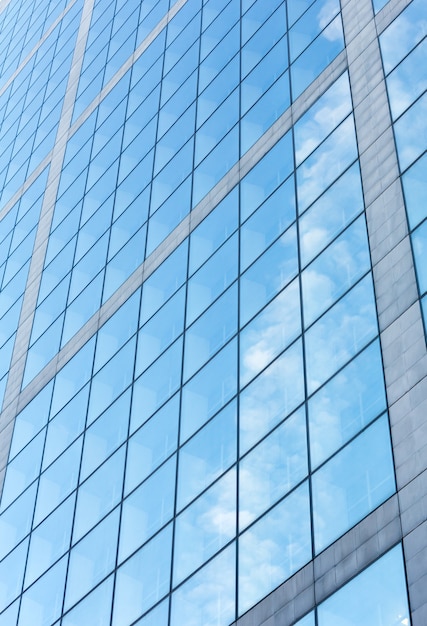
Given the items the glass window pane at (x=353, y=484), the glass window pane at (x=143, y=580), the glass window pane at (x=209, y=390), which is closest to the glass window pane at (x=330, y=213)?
the glass window pane at (x=209, y=390)

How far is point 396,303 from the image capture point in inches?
947

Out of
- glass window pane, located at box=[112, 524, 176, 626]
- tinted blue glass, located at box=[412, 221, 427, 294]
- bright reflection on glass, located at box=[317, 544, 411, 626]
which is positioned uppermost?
tinted blue glass, located at box=[412, 221, 427, 294]

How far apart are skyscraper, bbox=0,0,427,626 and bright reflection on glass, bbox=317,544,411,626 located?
1.7 inches

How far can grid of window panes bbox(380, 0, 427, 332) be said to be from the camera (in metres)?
24.6

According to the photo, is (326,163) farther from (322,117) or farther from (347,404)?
(347,404)

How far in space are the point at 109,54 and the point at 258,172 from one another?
21.3 metres

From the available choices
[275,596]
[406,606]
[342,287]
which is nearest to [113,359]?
[342,287]

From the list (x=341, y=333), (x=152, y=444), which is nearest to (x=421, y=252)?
(x=341, y=333)

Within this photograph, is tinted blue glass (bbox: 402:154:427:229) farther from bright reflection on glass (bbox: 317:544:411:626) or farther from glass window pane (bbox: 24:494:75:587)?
glass window pane (bbox: 24:494:75:587)

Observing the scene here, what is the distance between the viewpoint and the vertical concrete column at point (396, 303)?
67.7ft

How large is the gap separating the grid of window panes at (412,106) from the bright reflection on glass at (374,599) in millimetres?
5535

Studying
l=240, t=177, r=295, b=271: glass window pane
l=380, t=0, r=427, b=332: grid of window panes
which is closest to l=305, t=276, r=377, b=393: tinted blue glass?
l=380, t=0, r=427, b=332: grid of window panes

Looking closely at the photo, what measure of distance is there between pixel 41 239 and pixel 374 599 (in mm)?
30383

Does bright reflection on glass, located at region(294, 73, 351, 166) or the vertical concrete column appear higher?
bright reflection on glass, located at region(294, 73, 351, 166)
